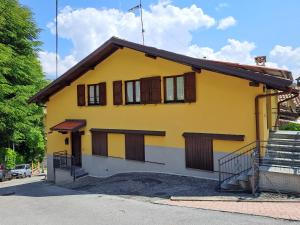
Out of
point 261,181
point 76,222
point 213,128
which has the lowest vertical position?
point 76,222

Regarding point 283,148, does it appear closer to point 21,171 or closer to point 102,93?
point 102,93

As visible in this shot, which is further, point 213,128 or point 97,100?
point 97,100

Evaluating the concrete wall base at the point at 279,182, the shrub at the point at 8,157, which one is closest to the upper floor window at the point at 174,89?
the concrete wall base at the point at 279,182

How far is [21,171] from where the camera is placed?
32312 mm

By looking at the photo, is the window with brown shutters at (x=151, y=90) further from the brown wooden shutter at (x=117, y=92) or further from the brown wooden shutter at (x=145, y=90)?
the brown wooden shutter at (x=117, y=92)

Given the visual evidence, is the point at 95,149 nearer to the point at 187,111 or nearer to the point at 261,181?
the point at 187,111

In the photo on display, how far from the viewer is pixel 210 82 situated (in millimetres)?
16094

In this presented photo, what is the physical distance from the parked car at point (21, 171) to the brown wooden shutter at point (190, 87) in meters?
20.2

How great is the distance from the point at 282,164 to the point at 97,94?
11.4 metres

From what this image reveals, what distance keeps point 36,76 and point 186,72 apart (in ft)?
75.9

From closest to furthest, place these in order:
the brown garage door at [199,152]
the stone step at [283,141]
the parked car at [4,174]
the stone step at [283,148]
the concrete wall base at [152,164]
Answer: the stone step at [283,148]
the stone step at [283,141]
the brown garage door at [199,152]
the concrete wall base at [152,164]
the parked car at [4,174]

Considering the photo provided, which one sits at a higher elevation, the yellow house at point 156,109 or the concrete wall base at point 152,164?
the yellow house at point 156,109

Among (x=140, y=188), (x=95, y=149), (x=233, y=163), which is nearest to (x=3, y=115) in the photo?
(x=95, y=149)

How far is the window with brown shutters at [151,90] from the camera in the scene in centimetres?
1816
